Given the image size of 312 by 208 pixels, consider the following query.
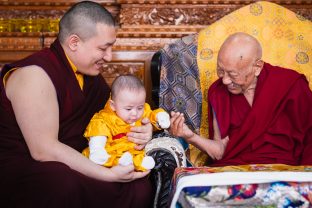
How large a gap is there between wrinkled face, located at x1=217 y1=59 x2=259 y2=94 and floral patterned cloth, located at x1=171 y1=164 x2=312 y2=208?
0.73 meters

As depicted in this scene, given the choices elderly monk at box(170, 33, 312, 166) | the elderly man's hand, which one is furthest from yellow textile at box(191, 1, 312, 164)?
the elderly man's hand

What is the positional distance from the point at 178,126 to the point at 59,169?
64cm

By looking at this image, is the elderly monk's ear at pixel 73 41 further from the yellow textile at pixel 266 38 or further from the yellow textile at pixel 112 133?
the yellow textile at pixel 266 38

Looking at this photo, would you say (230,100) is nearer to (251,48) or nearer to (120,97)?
(251,48)

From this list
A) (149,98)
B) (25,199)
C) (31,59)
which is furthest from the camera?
(149,98)

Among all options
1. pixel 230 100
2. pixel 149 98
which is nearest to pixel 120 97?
pixel 230 100

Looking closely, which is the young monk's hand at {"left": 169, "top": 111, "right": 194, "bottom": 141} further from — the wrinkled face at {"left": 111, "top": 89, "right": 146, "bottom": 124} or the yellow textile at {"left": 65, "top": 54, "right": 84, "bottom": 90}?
the yellow textile at {"left": 65, "top": 54, "right": 84, "bottom": 90}

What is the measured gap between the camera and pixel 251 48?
2.67m

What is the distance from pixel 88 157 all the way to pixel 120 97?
1.04 feet

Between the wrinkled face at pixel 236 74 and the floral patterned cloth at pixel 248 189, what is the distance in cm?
73

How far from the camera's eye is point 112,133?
8.04 ft

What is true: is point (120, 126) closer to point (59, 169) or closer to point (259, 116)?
point (59, 169)

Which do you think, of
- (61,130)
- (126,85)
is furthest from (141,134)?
(61,130)

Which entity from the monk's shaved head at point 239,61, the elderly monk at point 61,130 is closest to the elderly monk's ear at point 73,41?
the elderly monk at point 61,130
